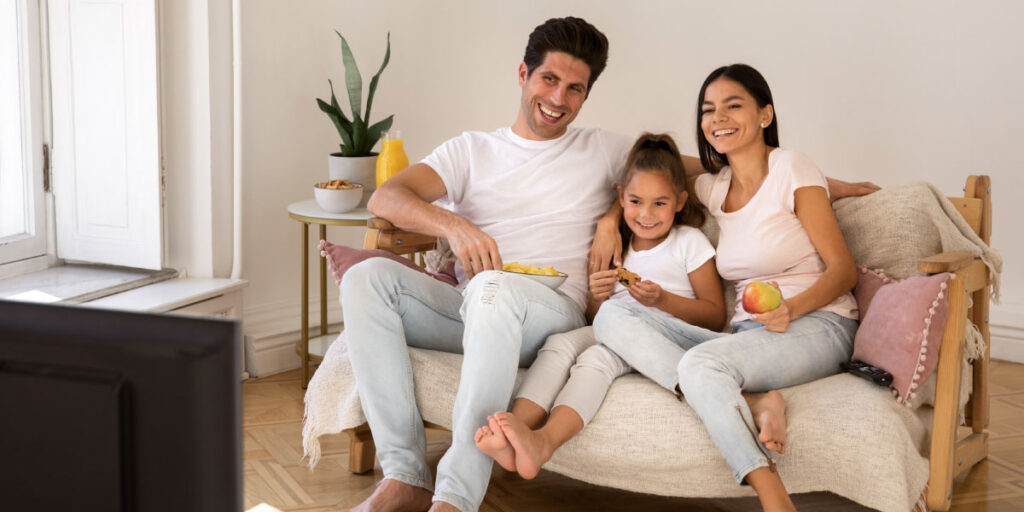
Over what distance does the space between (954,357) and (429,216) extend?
4.09ft

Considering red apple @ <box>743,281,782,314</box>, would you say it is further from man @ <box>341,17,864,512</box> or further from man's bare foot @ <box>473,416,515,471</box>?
man's bare foot @ <box>473,416,515,471</box>

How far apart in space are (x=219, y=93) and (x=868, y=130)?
93.8 inches

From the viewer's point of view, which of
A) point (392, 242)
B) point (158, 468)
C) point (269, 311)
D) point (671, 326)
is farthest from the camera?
point (269, 311)

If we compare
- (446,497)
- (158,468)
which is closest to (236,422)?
(158,468)

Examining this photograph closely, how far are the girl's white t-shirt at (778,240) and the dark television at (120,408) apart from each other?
2002 millimetres

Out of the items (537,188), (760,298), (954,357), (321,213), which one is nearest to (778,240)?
(760,298)

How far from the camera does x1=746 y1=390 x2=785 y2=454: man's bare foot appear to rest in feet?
6.54

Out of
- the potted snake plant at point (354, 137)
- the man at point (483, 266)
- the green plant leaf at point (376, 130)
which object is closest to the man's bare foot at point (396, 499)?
the man at point (483, 266)

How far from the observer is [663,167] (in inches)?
98.8

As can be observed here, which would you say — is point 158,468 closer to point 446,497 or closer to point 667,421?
point 446,497

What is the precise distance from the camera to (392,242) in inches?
105

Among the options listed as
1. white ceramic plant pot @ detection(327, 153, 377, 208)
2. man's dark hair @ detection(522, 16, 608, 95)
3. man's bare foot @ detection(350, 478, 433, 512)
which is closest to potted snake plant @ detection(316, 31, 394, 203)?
white ceramic plant pot @ detection(327, 153, 377, 208)

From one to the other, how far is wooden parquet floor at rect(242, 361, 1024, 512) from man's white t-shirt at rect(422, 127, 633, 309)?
510mm

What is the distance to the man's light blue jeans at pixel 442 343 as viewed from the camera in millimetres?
2086
